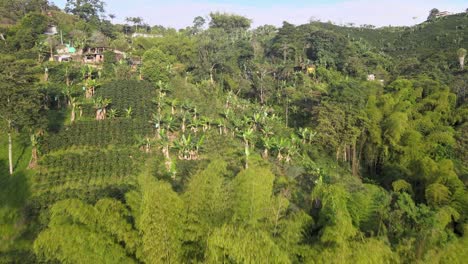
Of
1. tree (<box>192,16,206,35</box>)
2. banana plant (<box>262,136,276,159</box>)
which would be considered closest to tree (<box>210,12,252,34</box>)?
tree (<box>192,16,206,35</box>)

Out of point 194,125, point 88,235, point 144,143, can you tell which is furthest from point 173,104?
point 88,235

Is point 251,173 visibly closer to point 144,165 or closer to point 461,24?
point 144,165

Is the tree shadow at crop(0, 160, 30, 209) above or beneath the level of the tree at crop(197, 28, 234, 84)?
beneath

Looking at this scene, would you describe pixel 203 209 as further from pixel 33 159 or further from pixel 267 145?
pixel 267 145

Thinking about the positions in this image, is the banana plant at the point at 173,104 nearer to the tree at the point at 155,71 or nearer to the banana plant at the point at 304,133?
the tree at the point at 155,71

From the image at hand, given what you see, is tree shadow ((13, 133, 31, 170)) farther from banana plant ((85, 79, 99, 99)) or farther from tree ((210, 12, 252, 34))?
tree ((210, 12, 252, 34))

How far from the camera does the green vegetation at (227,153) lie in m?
7.73

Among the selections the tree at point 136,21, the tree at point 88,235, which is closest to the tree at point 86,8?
the tree at point 136,21

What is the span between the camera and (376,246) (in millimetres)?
6812

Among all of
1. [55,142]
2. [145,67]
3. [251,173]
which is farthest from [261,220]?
[145,67]

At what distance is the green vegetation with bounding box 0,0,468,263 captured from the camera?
773 centimetres

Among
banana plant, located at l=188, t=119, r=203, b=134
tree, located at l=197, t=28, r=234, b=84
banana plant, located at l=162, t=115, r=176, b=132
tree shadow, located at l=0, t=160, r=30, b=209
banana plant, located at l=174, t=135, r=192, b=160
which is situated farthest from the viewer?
tree, located at l=197, t=28, r=234, b=84

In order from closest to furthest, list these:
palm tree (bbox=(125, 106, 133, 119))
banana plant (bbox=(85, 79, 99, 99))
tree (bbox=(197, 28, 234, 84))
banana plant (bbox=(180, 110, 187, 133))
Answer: banana plant (bbox=(180, 110, 187, 133)), palm tree (bbox=(125, 106, 133, 119)), banana plant (bbox=(85, 79, 99, 99)), tree (bbox=(197, 28, 234, 84))

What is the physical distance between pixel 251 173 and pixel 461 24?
66736mm
